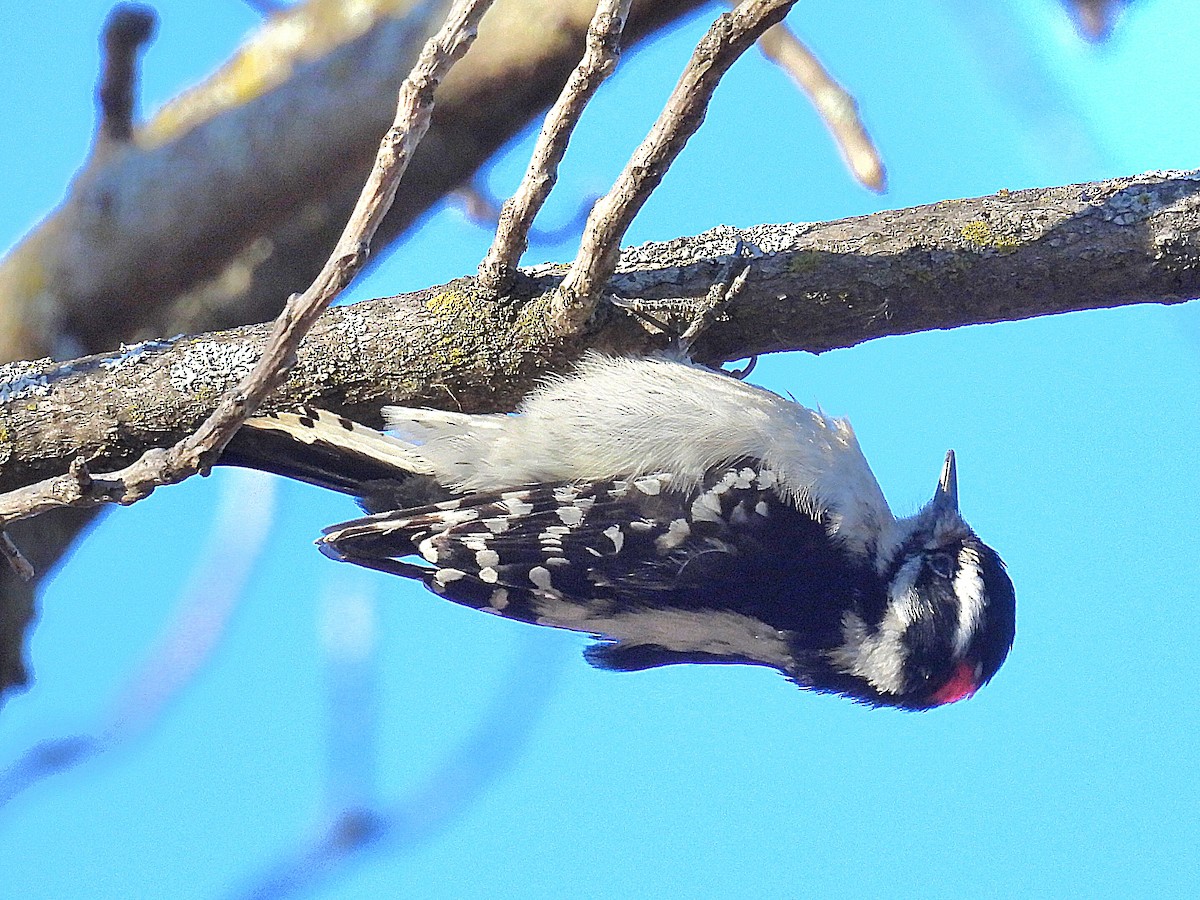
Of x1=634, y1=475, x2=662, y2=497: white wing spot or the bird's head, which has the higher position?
x1=634, y1=475, x2=662, y2=497: white wing spot

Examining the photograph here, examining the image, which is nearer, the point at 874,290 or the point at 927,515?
the point at 874,290

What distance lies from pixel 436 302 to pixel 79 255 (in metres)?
1.93

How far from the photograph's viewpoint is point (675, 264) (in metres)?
2.73

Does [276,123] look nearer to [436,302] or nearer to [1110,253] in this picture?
[436,302]

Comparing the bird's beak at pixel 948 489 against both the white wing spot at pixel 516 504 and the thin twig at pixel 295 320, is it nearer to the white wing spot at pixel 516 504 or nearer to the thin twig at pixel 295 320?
the white wing spot at pixel 516 504

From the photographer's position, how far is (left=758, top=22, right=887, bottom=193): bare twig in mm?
3768

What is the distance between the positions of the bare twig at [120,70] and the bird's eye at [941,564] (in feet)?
8.21

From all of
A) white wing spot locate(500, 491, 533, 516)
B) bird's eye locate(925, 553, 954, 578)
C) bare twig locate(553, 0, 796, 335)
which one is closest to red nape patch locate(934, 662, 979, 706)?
bird's eye locate(925, 553, 954, 578)

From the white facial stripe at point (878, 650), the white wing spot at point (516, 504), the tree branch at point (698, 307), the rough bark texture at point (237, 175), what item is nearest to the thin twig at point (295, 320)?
the tree branch at point (698, 307)

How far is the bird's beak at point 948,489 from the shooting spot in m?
3.29

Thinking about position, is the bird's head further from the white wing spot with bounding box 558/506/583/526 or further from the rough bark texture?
the rough bark texture

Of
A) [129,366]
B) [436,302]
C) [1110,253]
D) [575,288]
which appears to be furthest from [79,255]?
[1110,253]

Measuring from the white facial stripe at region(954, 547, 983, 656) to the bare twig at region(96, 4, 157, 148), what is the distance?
2.58 m

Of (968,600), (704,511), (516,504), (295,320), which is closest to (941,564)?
(968,600)
